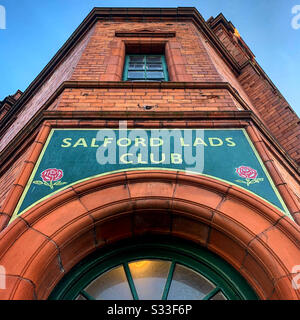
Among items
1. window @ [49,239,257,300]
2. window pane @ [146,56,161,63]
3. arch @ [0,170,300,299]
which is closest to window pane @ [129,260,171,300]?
window @ [49,239,257,300]

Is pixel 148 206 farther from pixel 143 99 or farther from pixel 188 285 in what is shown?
pixel 143 99

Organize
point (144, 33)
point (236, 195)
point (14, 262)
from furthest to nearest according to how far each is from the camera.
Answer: point (144, 33) < point (236, 195) < point (14, 262)

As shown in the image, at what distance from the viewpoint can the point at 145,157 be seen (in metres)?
3.24

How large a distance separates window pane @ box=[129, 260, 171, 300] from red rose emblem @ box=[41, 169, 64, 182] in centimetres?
116


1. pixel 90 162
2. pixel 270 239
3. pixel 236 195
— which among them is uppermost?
pixel 90 162

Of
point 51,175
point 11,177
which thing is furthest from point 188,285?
point 11,177

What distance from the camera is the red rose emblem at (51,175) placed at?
2.92 m

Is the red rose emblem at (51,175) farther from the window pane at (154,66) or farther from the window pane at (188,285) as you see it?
the window pane at (154,66)

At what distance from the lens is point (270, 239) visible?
7.93 feet

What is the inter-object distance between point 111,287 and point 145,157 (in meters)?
1.39

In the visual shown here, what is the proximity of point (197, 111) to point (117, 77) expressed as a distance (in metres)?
1.97

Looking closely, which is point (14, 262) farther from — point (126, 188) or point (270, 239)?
point (270, 239)

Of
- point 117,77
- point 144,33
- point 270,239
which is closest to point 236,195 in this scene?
point 270,239

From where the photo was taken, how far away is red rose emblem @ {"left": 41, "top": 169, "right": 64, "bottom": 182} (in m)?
2.92
